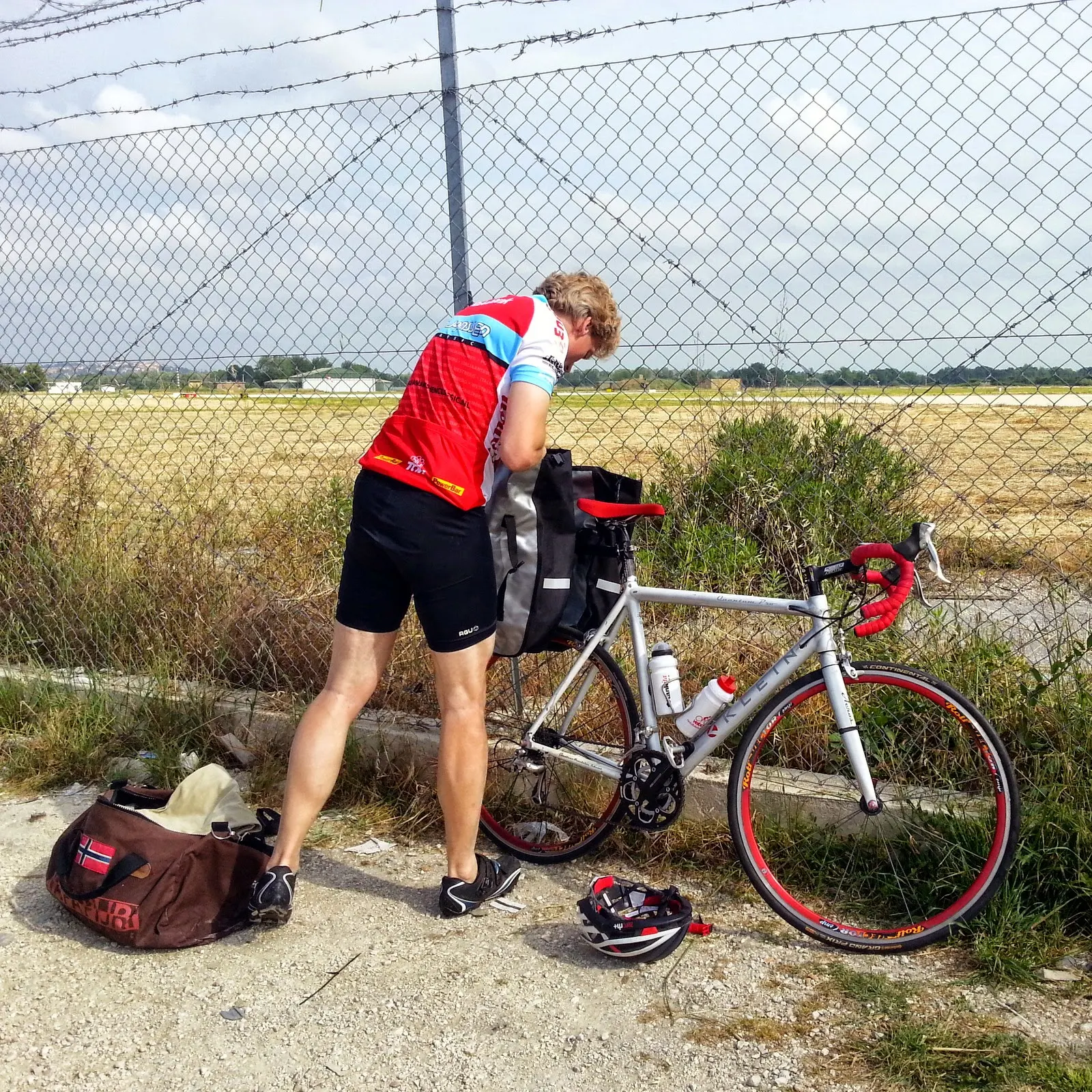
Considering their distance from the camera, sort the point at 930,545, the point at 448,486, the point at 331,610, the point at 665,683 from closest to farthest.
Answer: the point at 930,545
the point at 448,486
the point at 665,683
the point at 331,610

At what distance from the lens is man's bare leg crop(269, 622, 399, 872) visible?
348cm

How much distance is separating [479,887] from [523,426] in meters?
1.53

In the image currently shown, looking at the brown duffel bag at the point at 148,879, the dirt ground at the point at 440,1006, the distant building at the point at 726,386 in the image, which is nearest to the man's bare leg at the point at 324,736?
the brown duffel bag at the point at 148,879

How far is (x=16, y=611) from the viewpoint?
582cm

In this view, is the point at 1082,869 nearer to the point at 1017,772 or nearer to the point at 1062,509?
the point at 1017,772

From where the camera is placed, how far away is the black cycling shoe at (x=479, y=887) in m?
3.55

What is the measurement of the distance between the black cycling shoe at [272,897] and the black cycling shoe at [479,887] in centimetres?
49

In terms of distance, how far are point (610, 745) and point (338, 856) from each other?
3.54 ft

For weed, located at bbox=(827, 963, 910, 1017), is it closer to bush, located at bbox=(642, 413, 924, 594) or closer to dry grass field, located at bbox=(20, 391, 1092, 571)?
dry grass field, located at bbox=(20, 391, 1092, 571)

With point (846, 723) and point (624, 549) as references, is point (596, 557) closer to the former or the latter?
point (624, 549)

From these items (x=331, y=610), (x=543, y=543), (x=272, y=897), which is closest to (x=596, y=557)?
(x=543, y=543)

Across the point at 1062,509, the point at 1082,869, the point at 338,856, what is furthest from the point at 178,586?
the point at 1062,509

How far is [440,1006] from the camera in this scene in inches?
121

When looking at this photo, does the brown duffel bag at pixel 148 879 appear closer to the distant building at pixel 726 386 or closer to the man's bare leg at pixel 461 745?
the man's bare leg at pixel 461 745
